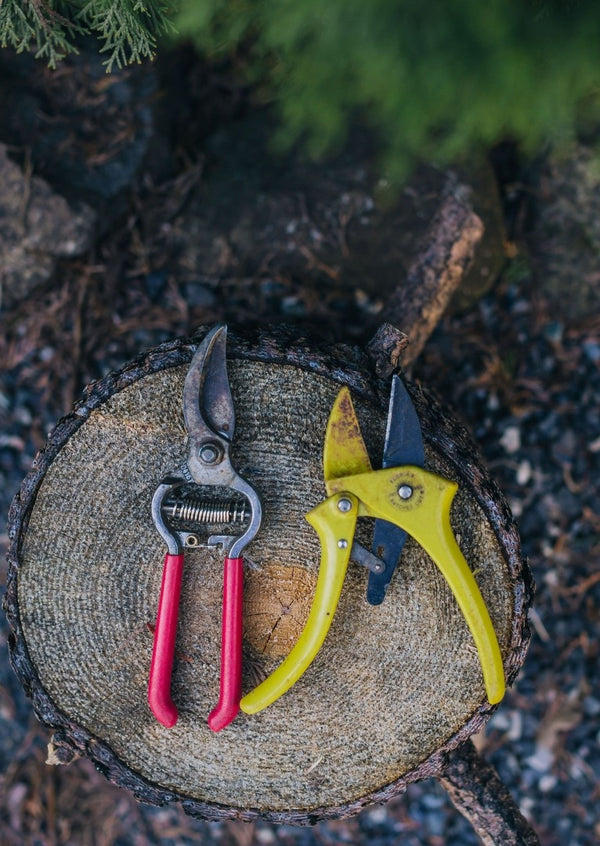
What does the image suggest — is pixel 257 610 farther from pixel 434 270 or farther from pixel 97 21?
pixel 97 21

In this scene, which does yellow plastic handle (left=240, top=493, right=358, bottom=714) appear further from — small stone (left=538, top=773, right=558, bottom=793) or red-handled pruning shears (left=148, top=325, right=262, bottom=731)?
small stone (left=538, top=773, right=558, bottom=793)

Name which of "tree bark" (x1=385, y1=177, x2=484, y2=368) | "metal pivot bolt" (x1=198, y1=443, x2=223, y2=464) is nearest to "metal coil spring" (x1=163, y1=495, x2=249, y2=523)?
"metal pivot bolt" (x1=198, y1=443, x2=223, y2=464)

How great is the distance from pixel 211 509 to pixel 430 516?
19.1 inches

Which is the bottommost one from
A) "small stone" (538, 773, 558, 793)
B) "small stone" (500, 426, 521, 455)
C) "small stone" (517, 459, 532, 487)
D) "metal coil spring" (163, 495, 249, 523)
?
"small stone" (538, 773, 558, 793)

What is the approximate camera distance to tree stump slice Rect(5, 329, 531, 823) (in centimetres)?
171

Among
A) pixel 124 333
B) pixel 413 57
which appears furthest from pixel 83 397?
pixel 413 57

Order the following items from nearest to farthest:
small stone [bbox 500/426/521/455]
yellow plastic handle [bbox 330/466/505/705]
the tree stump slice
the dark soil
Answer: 1. yellow plastic handle [bbox 330/466/505/705]
2. the tree stump slice
3. the dark soil
4. small stone [bbox 500/426/521/455]

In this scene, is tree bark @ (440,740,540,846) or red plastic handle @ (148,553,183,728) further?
tree bark @ (440,740,540,846)

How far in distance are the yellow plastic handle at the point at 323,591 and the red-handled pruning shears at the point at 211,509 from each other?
0.26ft

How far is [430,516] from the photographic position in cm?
159

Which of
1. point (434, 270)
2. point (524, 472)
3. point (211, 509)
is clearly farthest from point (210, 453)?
point (524, 472)

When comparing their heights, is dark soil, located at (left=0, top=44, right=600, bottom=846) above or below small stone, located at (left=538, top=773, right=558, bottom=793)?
above

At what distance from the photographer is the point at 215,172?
98.0 inches

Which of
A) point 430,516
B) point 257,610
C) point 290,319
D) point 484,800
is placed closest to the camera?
point 430,516
